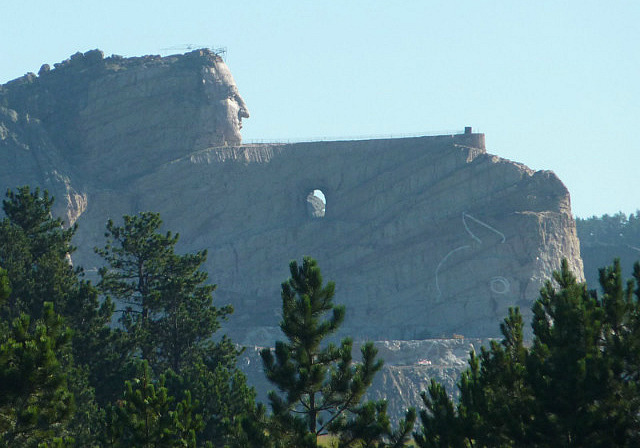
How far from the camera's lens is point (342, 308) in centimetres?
2730

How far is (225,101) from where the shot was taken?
96.3 meters

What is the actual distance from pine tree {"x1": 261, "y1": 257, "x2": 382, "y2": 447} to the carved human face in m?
68.3

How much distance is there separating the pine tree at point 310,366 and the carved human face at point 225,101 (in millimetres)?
68266

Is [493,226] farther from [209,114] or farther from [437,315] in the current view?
[209,114]

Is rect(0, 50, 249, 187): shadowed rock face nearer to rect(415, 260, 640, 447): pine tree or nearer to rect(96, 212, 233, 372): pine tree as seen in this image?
rect(96, 212, 233, 372): pine tree

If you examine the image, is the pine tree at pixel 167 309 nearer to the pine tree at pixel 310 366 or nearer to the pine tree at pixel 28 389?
the pine tree at pixel 310 366

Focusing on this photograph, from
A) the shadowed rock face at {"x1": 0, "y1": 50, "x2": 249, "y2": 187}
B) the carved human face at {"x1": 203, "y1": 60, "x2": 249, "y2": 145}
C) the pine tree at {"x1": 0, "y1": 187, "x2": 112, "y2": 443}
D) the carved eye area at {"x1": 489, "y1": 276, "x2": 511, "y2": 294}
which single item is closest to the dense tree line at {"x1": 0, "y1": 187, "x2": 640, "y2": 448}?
the pine tree at {"x1": 0, "y1": 187, "x2": 112, "y2": 443}

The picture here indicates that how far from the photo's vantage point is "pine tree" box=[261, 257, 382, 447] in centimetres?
2772

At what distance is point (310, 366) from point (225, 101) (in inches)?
2748

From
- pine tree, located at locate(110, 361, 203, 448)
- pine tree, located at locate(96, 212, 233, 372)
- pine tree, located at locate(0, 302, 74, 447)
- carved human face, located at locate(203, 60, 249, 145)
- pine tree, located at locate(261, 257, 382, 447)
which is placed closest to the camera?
pine tree, located at locate(0, 302, 74, 447)

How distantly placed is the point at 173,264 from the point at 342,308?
→ 1961 cm

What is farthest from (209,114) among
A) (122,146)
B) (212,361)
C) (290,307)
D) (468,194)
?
(290,307)

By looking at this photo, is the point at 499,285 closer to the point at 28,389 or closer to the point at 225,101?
the point at 225,101

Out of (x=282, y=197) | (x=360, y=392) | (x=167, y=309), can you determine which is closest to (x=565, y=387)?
(x=360, y=392)
